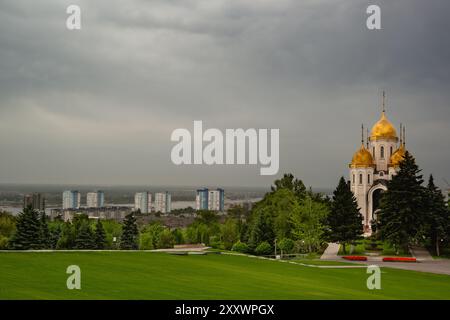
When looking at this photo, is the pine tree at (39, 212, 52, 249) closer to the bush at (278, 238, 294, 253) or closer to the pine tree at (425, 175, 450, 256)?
the bush at (278, 238, 294, 253)

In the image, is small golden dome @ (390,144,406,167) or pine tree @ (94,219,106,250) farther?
small golden dome @ (390,144,406,167)

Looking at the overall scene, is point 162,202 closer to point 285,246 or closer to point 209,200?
point 209,200

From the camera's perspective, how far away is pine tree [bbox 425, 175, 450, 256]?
39125mm

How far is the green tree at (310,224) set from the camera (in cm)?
4262

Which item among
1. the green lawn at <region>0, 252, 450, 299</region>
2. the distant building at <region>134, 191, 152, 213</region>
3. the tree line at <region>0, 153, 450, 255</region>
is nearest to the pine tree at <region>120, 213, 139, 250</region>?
the tree line at <region>0, 153, 450, 255</region>

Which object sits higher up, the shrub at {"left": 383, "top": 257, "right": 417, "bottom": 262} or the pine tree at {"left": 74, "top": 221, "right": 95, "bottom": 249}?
the pine tree at {"left": 74, "top": 221, "right": 95, "bottom": 249}

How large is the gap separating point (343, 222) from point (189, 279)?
24.9 m

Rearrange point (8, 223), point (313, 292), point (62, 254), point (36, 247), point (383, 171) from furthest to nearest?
point (383, 171), point (8, 223), point (36, 247), point (62, 254), point (313, 292)

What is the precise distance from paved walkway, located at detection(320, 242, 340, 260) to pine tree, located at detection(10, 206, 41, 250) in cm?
2169

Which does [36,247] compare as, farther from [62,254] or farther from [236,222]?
[236,222]

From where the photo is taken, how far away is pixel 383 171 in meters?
64.2
